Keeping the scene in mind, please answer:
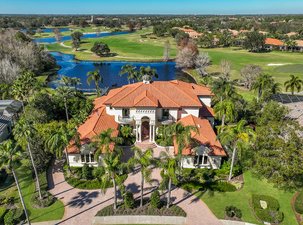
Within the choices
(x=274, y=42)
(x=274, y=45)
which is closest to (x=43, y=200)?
(x=274, y=45)

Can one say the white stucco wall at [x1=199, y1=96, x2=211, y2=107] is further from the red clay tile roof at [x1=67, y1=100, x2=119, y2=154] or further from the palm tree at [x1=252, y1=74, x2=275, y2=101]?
the red clay tile roof at [x1=67, y1=100, x2=119, y2=154]

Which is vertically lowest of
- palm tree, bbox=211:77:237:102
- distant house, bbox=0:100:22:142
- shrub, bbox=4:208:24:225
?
shrub, bbox=4:208:24:225

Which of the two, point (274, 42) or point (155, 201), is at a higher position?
point (274, 42)


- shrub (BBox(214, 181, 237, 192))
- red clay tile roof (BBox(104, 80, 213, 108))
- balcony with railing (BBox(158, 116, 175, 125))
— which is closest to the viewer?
shrub (BBox(214, 181, 237, 192))

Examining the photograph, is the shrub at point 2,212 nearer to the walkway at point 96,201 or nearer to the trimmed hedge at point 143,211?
the walkway at point 96,201

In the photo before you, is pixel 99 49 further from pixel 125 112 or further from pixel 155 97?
pixel 155 97

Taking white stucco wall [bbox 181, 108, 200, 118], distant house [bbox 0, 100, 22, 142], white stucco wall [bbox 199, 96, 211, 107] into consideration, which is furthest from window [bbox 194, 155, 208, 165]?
distant house [bbox 0, 100, 22, 142]
